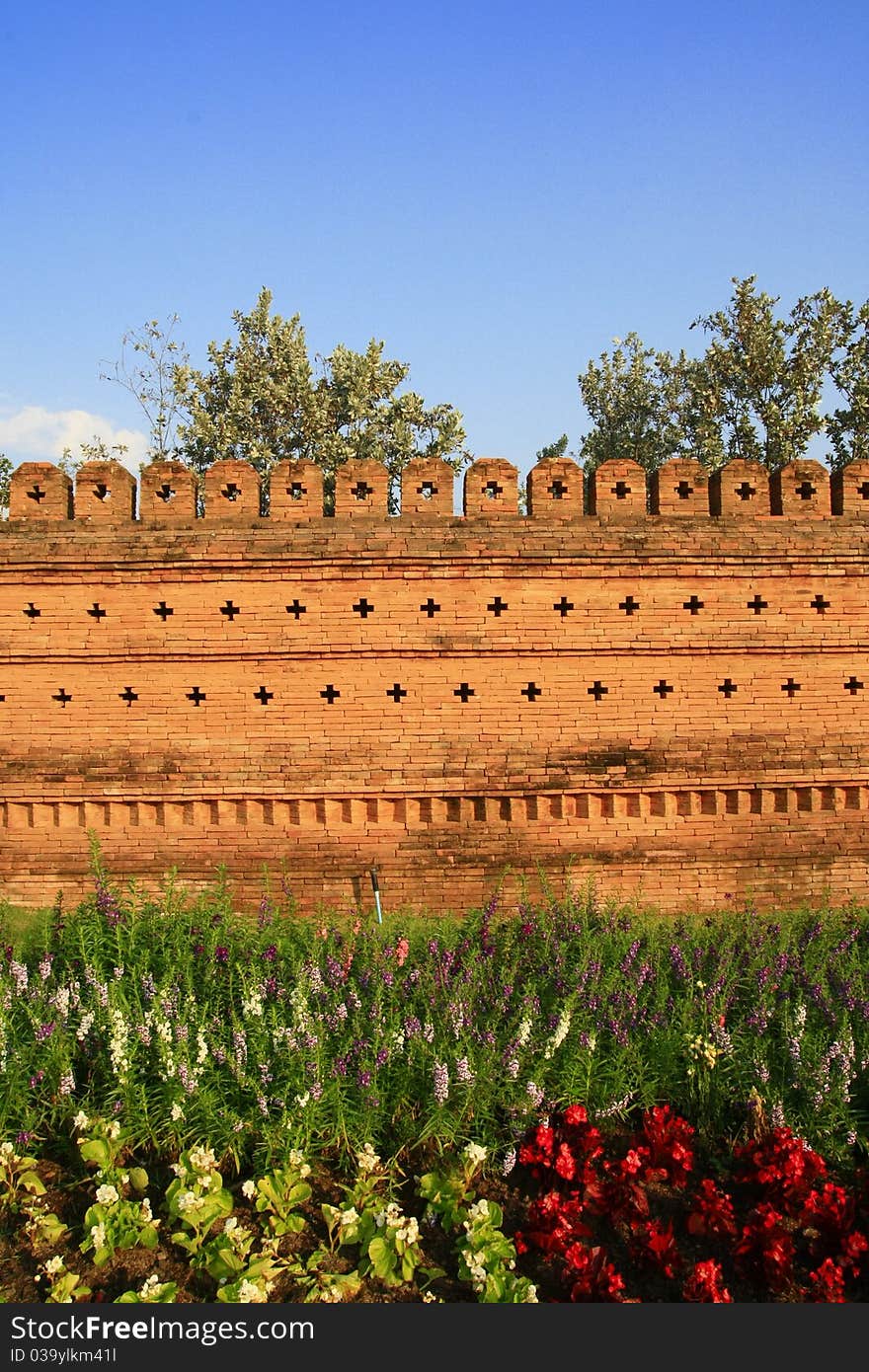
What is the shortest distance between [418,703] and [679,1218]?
4645 millimetres

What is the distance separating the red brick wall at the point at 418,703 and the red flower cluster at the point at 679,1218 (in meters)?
3.41

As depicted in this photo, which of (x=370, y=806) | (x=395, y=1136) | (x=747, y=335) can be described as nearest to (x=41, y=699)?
(x=370, y=806)

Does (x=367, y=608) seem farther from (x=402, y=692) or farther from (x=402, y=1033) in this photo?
(x=402, y=1033)

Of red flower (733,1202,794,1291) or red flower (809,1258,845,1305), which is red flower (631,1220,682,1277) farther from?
red flower (809,1258,845,1305)

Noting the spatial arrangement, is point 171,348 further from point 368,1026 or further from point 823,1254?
point 823,1254

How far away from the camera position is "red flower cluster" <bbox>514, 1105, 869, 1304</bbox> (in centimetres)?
403

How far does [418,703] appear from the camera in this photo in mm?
8281

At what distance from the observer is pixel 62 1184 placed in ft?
15.4

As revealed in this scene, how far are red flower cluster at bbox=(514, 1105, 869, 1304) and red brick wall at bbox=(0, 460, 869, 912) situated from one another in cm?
341

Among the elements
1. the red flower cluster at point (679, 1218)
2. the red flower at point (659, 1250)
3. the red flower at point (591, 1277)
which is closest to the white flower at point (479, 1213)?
the red flower cluster at point (679, 1218)

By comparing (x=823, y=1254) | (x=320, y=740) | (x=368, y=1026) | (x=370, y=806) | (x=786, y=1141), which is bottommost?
(x=823, y=1254)

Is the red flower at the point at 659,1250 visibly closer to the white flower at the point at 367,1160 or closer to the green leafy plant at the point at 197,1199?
the white flower at the point at 367,1160

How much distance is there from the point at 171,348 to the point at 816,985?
58.3 feet

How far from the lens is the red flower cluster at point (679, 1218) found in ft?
13.2
